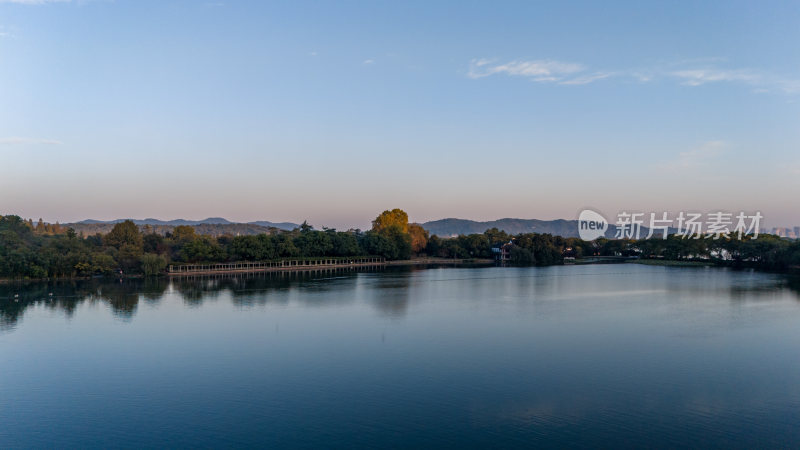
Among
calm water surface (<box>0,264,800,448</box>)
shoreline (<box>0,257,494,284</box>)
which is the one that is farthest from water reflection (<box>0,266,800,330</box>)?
shoreline (<box>0,257,494,284</box>)

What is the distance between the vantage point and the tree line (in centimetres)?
3628

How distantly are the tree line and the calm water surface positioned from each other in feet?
33.6

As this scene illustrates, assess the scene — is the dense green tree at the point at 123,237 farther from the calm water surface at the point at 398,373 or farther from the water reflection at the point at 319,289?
the calm water surface at the point at 398,373

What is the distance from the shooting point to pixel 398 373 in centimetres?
1387

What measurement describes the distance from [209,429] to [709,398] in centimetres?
1098

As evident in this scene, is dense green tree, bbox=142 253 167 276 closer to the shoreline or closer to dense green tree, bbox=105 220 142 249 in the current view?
the shoreline

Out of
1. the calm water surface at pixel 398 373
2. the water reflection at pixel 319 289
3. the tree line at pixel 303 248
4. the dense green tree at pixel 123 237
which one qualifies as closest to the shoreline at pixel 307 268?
the tree line at pixel 303 248

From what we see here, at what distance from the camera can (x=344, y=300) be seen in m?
27.8

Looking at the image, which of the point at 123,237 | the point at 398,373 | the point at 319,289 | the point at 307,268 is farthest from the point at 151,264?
the point at 398,373

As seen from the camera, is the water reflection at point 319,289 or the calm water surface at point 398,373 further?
the water reflection at point 319,289

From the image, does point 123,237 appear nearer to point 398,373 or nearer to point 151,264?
point 151,264

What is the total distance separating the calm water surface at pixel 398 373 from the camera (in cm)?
1009

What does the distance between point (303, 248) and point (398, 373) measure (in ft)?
126

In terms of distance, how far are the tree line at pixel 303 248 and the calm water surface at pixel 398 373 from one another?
10.2m
